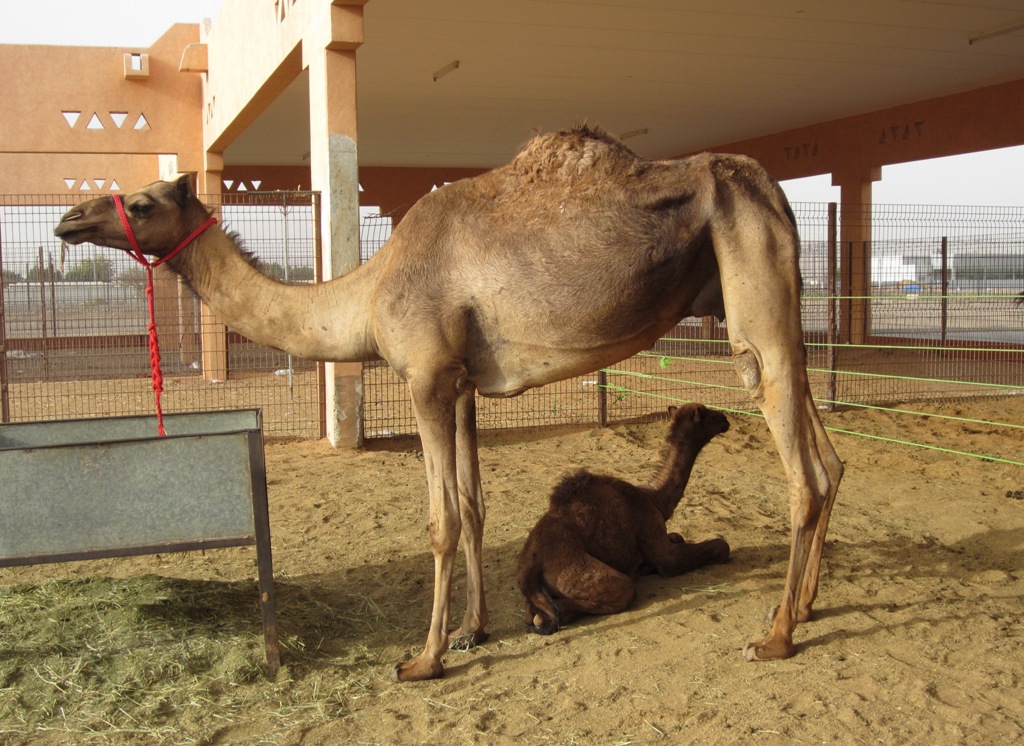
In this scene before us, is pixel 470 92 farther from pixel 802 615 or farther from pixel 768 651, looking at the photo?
pixel 768 651

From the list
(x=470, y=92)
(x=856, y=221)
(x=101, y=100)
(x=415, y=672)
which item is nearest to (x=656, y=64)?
(x=470, y=92)

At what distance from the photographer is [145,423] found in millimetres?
5125

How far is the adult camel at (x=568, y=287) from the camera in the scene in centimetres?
418

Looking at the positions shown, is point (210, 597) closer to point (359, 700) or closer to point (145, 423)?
point (145, 423)

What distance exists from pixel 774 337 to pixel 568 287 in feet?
3.11

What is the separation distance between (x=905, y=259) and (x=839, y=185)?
2.05 metres

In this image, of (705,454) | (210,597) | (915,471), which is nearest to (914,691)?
(210,597)

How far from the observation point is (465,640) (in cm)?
457

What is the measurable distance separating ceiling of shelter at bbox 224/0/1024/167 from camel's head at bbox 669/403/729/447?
3.31 m

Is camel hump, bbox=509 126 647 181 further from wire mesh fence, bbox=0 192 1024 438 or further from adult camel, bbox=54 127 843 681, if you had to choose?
wire mesh fence, bbox=0 192 1024 438

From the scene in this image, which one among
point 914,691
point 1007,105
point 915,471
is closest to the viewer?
point 914,691

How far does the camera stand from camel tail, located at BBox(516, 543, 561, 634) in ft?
15.2

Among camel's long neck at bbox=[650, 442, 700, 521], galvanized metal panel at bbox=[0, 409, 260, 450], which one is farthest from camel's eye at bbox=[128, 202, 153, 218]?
camel's long neck at bbox=[650, 442, 700, 521]

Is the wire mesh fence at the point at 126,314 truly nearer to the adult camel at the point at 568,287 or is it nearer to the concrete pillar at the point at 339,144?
the concrete pillar at the point at 339,144
